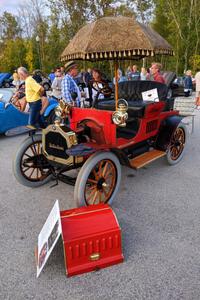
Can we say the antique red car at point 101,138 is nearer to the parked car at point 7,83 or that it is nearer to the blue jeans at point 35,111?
the blue jeans at point 35,111

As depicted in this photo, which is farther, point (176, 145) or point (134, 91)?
point (134, 91)

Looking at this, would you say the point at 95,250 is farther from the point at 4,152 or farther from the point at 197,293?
the point at 4,152

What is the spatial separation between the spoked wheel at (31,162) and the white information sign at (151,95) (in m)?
1.92

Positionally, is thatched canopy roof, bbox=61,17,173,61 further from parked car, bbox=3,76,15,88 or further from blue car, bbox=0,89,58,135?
parked car, bbox=3,76,15,88

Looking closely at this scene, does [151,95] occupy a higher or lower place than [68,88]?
lower

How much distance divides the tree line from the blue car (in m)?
10.3

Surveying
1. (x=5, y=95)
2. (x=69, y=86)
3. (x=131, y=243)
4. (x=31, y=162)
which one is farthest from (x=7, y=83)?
(x=131, y=243)

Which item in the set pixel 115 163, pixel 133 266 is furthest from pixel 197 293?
pixel 115 163

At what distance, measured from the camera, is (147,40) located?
2998mm

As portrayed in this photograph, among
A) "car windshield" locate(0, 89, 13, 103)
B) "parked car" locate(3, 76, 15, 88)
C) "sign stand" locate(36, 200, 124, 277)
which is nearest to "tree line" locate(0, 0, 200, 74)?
"parked car" locate(3, 76, 15, 88)

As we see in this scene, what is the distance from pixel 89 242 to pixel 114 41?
6.75 feet

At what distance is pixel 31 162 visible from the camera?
11.8 ft

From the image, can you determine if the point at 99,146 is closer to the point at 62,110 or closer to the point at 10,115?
the point at 62,110

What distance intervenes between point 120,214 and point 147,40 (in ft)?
6.22
